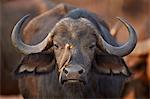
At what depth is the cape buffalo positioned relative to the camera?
7.41m

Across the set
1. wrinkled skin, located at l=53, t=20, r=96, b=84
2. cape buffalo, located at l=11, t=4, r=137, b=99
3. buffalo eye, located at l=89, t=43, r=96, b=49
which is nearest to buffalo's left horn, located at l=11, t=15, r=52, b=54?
cape buffalo, located at l=11, t=4, r=137, b=99

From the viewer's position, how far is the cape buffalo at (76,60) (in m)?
7.41

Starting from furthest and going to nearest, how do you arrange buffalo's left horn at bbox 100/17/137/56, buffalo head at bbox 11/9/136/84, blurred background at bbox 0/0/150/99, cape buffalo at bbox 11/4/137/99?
blurred background at bbox 0/0/150/99, buffalo's left horn at bbox 100/17/137/56, cape buffalo at bbox 11/4/137/99, buffalo head at bbox 11/9/136/84

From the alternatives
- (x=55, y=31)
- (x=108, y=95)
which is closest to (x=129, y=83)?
(x=108, y=95)

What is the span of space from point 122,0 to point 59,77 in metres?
11.8

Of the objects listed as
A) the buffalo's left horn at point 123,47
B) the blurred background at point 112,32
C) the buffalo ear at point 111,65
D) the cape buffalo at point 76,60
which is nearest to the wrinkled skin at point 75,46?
the cape buffalo at point 76,60

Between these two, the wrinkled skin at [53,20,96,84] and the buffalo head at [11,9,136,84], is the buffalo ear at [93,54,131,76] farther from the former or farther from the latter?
the wrinkled skin at [53,20,96,84]

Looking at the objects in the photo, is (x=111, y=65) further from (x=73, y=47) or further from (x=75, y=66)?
(x=75, y=66)

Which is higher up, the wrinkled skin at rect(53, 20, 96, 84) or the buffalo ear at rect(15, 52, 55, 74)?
the wrinkled skin at rect(53, 20, 96, 84)

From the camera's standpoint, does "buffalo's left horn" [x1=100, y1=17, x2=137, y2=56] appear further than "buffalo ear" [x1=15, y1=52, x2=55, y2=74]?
No

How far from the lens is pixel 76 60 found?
7.29m

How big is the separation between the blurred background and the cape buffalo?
57cm

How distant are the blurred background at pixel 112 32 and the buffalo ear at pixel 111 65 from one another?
3.83 feet

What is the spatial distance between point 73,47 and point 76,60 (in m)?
0.20
